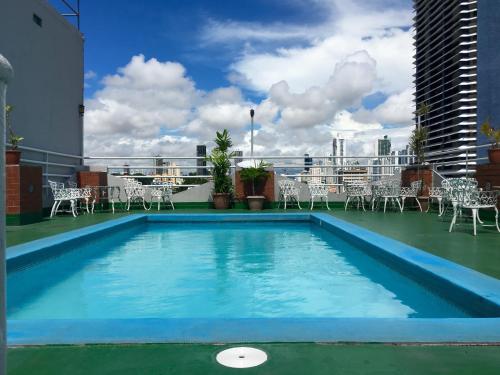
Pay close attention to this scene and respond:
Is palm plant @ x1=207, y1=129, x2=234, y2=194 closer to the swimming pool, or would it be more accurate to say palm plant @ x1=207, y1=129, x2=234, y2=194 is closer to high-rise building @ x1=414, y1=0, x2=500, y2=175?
the swimming pool

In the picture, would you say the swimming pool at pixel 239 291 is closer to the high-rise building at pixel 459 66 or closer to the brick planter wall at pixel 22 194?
the brick planter wall at pixel 22 194

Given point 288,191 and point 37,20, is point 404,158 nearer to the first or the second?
point 288,191

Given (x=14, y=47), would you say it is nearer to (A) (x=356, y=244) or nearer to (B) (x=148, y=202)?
(B) (x=148, y=202)

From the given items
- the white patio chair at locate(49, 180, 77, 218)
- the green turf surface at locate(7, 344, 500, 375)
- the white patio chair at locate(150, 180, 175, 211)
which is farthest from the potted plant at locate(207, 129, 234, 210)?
the green turf surface at locate(7, 344, 500, 375)

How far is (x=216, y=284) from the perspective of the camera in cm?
386

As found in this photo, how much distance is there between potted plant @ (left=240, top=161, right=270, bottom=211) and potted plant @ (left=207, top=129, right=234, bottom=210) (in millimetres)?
429

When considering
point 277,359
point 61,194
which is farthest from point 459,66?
point 277,359

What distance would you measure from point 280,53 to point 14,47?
7.15 metres

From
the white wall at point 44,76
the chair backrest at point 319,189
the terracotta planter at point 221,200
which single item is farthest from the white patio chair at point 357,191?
the white wall at point 44,76

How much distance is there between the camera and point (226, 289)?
12.1 ft

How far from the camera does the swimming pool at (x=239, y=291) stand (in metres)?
1.96

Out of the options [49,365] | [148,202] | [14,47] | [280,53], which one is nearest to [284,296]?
[49,365]

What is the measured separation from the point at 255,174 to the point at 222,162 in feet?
2.88

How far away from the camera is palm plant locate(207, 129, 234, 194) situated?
10609 millimetres
